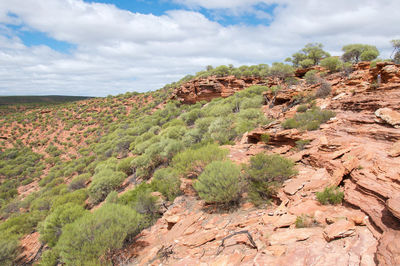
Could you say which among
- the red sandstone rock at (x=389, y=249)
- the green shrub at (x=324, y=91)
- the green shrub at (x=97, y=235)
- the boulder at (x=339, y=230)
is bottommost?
the green shrub at (x=97, y=235)

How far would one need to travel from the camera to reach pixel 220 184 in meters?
6.31

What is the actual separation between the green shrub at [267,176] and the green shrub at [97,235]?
177 inches

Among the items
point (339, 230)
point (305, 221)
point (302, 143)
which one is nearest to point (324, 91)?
point (302, 143)

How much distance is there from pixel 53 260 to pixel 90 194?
7.34 m

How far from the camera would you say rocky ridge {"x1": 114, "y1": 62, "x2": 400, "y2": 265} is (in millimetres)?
2986

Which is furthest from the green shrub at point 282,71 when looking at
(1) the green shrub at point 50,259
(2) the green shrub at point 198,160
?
(1) the green shrub at point 50,259

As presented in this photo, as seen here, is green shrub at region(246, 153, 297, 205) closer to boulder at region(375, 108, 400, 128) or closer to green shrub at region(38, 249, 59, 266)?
boulder at region(375, 108, 400, 128)

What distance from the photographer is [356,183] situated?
14.0 ft

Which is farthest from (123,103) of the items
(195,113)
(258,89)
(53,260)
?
(53,260)

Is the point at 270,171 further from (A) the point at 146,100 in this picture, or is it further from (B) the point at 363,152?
(A) the point at 146,100

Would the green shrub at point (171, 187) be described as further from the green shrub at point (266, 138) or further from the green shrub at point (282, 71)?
the green shrub at point (282, 71)

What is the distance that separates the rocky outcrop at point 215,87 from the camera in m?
32.0

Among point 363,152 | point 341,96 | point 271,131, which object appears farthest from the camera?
point 341,96

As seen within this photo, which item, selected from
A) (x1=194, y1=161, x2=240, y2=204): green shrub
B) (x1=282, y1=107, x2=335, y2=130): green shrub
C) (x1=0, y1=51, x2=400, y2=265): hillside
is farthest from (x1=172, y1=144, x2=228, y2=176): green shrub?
(x1=282, y1=107, x2=335, y2=130): green shrub
